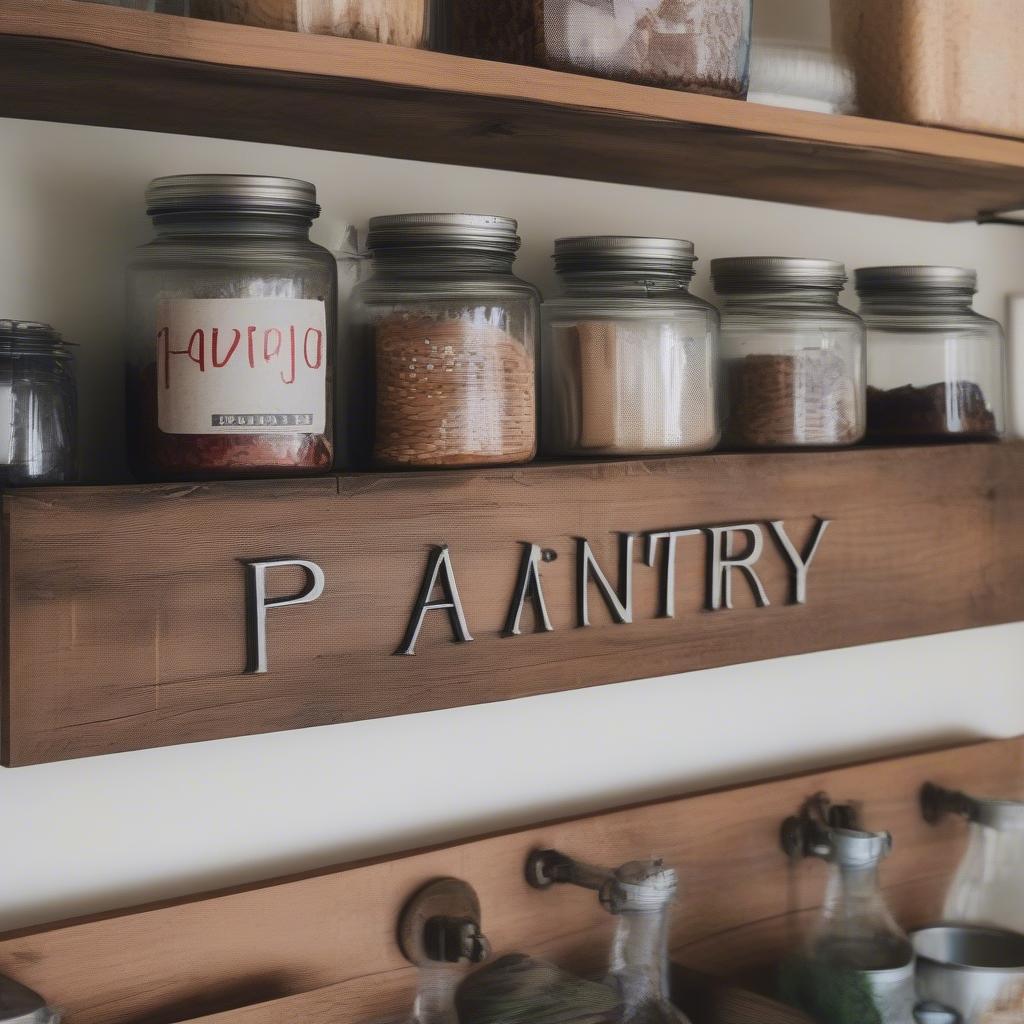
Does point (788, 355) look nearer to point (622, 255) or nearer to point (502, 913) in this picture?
point (622, 255)

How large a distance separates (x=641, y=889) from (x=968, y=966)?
0.38 meters

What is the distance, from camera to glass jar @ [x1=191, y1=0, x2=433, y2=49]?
0.81 m

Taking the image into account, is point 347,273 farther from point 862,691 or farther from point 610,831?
point 862,691


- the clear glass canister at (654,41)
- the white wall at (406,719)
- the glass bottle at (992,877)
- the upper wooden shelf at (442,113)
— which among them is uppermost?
the clear glass canister at (654,41)

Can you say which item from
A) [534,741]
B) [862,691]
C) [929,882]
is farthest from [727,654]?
[929,882]

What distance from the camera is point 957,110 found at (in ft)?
3.62

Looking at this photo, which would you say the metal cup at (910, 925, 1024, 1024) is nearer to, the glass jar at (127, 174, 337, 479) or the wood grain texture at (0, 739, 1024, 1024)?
the wood grain texture at (0, 739, 1024, 1024)

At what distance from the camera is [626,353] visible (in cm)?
102

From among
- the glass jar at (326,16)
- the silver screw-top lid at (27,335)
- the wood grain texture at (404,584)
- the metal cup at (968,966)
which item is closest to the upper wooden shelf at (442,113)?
the glass jar at (326,16)

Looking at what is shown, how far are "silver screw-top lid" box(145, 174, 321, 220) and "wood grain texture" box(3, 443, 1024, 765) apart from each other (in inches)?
7.5

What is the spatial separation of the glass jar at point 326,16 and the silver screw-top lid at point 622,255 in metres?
0.25

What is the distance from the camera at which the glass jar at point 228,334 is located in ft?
2.76

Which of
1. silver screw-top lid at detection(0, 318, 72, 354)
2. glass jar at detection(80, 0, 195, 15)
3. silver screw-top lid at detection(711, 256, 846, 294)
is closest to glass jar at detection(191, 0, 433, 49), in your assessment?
glass jar at detection(80, 0, 195, 15)

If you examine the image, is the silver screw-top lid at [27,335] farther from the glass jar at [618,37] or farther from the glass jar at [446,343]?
the glass jar at [618,37]
